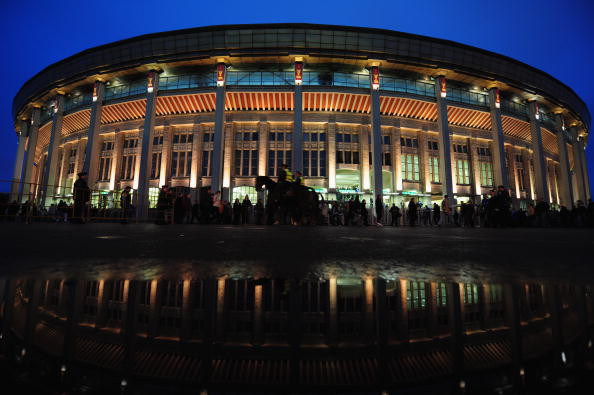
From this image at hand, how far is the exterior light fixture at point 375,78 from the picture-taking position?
84.7 feet

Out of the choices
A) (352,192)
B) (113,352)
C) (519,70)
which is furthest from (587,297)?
(519,70)

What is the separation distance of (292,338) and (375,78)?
28221 millimetres

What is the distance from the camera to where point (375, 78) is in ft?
85.3

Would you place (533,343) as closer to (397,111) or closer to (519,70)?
(397,111)

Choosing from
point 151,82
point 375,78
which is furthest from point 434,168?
point 151,82

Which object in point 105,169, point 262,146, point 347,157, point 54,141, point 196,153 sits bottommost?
point 105,169

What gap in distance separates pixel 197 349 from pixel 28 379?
28 centimetres

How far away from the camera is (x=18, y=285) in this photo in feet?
3.77

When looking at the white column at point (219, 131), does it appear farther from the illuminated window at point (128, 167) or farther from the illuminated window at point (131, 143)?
the illuminated window at point (131, 143)

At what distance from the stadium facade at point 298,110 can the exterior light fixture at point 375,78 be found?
3.9 inches

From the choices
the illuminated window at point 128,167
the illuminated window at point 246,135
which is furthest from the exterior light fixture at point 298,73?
the illuminated window at point 128,167

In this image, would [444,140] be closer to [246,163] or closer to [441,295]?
[246,163]

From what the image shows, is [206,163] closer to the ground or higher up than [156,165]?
higher up

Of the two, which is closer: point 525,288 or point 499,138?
point 525,288
